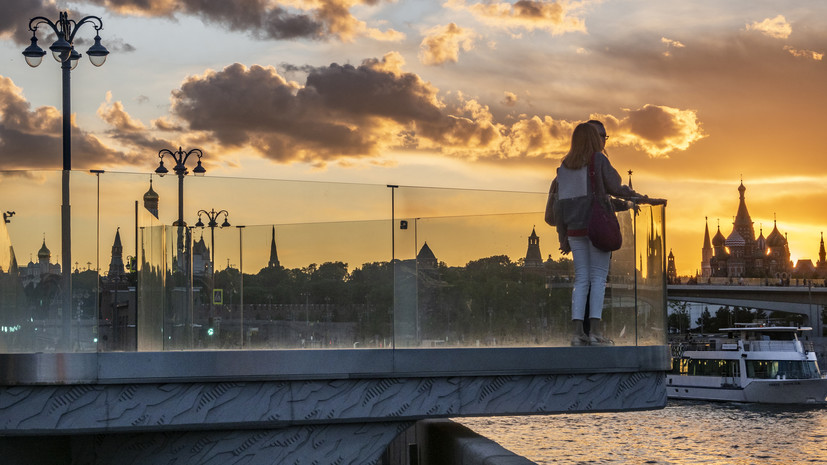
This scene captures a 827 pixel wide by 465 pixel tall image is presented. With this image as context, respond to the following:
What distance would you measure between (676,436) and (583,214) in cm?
4458

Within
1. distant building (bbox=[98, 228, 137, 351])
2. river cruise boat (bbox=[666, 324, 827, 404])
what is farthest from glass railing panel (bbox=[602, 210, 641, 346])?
river cruise boat (bbox=[666, 324, 827, 404])

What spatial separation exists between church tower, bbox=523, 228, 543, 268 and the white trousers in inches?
16.3

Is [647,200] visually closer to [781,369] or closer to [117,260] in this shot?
[117,260]

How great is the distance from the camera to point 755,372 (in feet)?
240

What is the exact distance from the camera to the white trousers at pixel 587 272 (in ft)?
43.1

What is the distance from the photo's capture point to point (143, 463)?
39.0 feet

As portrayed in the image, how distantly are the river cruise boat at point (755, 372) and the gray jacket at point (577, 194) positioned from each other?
2355 inches

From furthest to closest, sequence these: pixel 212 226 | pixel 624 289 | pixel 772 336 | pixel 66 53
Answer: pixel 772 336, pixel 66 53, pixel 624 289, pixel 212 226

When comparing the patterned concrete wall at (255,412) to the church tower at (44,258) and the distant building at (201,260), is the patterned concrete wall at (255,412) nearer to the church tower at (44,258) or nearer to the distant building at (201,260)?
the church tower at (44,258)

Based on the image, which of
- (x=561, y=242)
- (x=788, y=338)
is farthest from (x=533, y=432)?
(x=561, y=242)

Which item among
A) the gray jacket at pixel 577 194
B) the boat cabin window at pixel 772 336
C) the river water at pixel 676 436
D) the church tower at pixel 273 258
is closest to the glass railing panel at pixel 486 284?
the gray jacket at pixel 577 194

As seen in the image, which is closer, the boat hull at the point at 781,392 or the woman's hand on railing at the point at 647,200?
the woman's hand on railing at the point at 647,200

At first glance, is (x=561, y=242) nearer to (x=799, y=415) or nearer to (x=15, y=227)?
(x=15, y=227)

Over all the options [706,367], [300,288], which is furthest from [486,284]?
[706,367]
